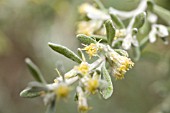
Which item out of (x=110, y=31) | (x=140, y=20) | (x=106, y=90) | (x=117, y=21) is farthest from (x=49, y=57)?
(x=106, y=90)

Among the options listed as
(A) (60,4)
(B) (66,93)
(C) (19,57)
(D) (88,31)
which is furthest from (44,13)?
(B) (66,93)

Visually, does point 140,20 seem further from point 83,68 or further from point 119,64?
point 83,68

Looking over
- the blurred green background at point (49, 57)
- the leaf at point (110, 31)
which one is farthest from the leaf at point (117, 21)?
the blurred green background at point (49, 57)

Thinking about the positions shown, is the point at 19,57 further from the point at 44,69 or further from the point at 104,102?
the point at 104,102

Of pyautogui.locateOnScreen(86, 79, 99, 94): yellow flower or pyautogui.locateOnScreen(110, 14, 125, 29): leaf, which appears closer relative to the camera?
pyautogui.locateOnScreen(86, 79, 99, 94): yellow flower

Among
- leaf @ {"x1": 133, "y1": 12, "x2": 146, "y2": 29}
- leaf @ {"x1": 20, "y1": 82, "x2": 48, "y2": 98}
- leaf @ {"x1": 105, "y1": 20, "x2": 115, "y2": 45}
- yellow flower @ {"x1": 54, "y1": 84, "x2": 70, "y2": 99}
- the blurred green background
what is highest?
leaf @ {"x1": 20, "y1": 82, "x2": 48, "y2": 98}

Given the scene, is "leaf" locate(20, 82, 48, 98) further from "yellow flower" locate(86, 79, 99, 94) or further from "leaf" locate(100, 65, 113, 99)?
"leaf" locate(100, 65, 113, 99)

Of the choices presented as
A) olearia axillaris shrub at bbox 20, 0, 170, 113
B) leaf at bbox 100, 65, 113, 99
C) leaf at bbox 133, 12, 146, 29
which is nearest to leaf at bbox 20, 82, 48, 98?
olearia axillaris shrub at bbox 20, 0, 170, 113
